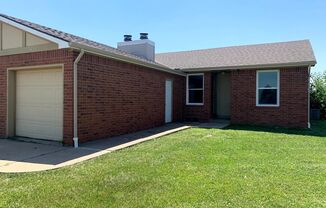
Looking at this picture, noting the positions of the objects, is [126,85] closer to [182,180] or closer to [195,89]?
[195,89]

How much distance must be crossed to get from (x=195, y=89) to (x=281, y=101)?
4.51 meters

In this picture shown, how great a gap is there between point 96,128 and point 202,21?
8560mm

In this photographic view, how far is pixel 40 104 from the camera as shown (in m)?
9.05

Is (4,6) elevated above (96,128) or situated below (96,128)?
above

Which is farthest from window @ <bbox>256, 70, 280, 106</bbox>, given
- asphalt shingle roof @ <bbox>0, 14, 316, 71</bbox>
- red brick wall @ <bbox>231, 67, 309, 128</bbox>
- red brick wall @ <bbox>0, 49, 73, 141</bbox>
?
red brick wall @ <bbox>0, 49, 73, 141</bbox>

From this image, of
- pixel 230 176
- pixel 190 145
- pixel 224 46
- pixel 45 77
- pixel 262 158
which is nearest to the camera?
pixel 230 176

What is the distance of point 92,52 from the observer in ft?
27.7

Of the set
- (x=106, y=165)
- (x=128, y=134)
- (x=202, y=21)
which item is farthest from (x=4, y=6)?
(x=202, y=21)

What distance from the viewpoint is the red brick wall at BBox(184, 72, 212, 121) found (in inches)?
579

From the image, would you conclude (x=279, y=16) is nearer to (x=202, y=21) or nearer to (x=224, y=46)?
(x=202, y=21)

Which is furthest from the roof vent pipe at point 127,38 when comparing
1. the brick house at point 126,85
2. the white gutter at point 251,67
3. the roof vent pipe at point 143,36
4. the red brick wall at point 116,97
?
the red brick wall at point 116,97

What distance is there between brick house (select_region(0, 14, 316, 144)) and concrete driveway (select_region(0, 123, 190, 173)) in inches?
20.3

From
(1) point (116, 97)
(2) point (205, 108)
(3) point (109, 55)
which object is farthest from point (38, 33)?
(2) point (205, 108)

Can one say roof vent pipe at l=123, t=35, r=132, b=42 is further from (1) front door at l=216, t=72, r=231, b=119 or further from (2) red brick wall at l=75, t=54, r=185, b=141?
(1) front door at l=216, t=72, r=231, b=119
